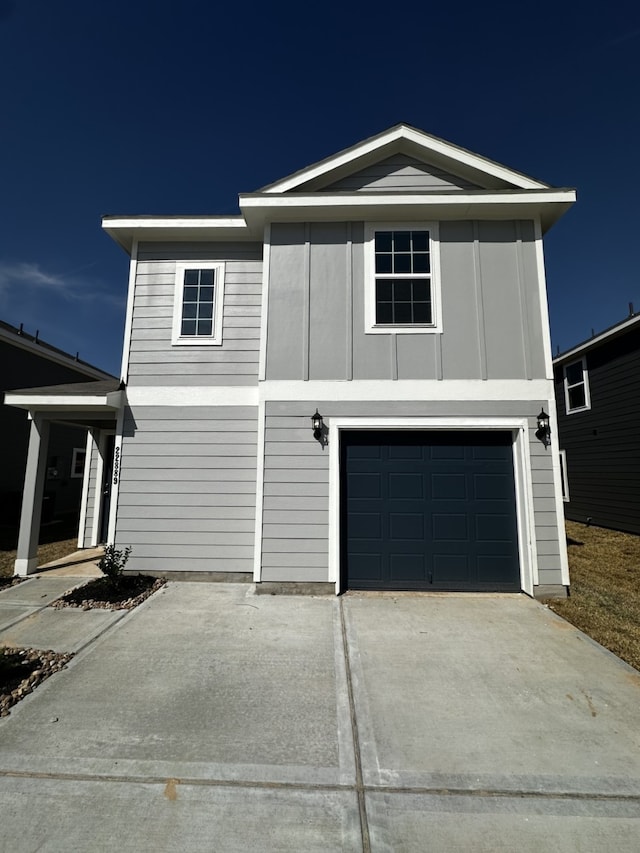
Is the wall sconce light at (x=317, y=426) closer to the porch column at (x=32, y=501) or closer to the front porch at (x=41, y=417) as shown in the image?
the front porch at (x=41, y=417)

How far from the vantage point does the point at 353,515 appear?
582 centimetres

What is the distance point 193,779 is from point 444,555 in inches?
168

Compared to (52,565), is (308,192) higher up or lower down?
higher up

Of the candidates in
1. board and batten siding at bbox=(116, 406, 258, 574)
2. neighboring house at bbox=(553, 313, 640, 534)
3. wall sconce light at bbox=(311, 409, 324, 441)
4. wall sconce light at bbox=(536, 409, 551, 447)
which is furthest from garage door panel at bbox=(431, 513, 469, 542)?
neighboring house at bbox=(553, 313, 640, 534)

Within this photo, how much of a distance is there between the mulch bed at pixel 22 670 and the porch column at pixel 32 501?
3.06 m

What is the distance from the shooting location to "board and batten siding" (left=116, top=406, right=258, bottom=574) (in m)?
6.17

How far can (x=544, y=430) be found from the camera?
5688mm

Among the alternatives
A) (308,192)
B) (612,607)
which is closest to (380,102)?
(308,192)

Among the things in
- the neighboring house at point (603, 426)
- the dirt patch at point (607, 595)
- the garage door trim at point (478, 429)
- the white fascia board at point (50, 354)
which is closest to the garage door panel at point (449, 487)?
the garage door trim at point (478, 429)

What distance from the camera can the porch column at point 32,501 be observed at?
6.34 metres

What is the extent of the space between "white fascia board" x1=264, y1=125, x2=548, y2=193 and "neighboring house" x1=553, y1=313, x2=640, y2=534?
686 centimetres

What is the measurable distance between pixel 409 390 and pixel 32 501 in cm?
637

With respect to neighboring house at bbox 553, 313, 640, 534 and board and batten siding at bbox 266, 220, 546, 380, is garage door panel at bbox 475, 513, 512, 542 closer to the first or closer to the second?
board and batten siding at bbox 266, 220, 546, 380

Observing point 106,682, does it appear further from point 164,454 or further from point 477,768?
point 164,454
